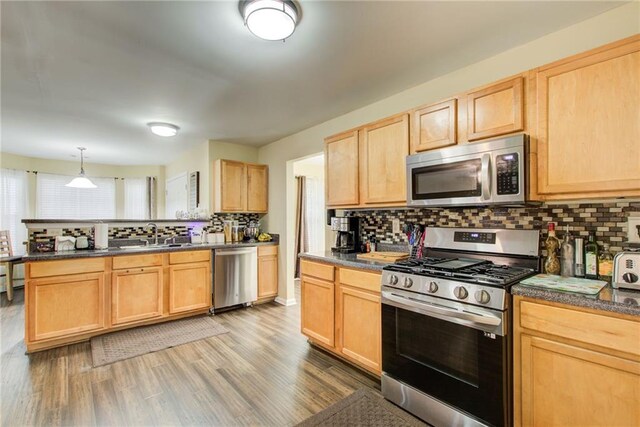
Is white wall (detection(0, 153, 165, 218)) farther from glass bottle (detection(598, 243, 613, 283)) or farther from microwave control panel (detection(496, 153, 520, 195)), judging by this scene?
glass bottle (detection(598, 243, 613, 283))

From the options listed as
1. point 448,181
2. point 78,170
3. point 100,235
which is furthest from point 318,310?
point 78,170

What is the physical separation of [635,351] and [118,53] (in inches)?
134

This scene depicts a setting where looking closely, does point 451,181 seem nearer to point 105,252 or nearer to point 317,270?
point 317,270

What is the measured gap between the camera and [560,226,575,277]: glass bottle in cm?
180

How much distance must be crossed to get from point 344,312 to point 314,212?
13.0 ft

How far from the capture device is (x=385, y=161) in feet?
8.55

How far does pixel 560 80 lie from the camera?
1692mm

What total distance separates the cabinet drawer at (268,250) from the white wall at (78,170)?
3760 mm

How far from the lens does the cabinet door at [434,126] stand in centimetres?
215

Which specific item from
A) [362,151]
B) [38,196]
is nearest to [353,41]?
[362,151]

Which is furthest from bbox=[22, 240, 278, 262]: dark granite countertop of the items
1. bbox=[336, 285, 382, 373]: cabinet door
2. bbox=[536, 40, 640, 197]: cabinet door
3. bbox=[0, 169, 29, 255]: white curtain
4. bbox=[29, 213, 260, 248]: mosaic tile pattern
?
bbox=[536, 40, 640, 197]: cabinet door

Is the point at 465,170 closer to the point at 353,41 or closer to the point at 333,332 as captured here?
the point at 353,41

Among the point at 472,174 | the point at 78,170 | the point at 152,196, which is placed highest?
the point at 78,170

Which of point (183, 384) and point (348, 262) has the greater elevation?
point (348, 262)
